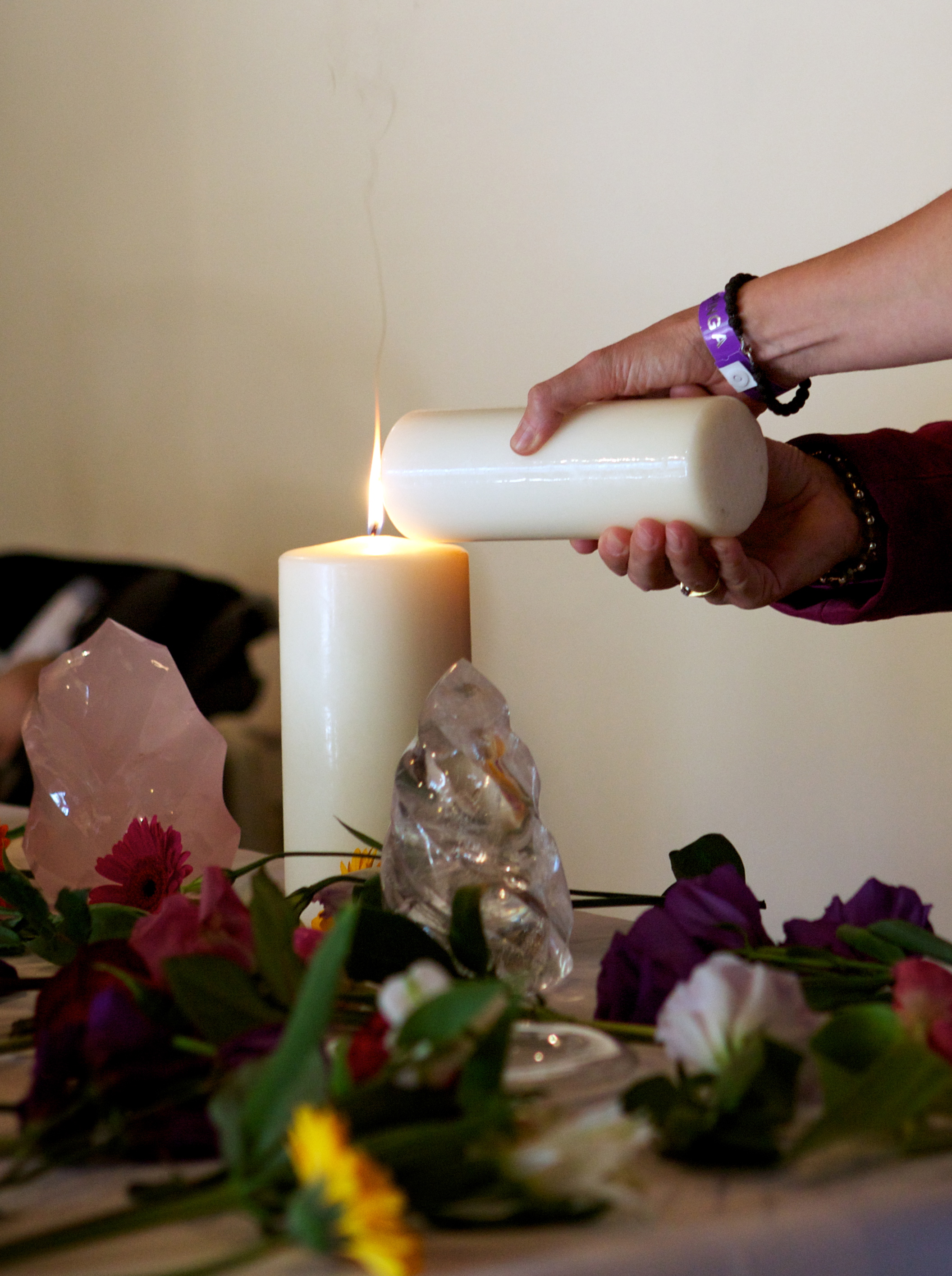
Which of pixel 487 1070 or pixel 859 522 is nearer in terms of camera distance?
pixel 487 1070

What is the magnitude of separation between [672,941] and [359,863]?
207 mm

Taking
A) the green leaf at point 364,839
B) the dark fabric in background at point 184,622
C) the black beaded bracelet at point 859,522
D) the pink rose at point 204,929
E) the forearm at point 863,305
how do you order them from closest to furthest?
the pink rose at point 204,929 < the green leaf at point 364,839 < the forearm at point 863,305 < the black beaded bracelet at point 859,522 < the dark fabric in background at point 184,622

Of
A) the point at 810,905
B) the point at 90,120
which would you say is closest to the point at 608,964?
the point at 810,905

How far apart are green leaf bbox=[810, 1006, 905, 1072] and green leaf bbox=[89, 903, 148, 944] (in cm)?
24

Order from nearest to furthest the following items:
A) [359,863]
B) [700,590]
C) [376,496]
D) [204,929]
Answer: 1. [204,929]
2. [359,863]
3. [376,496]
4. [700,590]

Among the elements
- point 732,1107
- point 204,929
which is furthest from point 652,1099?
point 204,929

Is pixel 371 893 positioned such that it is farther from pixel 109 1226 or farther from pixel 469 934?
pixel 109 1226

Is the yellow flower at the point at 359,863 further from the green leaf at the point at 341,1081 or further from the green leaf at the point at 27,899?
the green leaf at the point at 341,1081

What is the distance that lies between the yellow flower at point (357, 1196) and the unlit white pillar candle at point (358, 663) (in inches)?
13.8

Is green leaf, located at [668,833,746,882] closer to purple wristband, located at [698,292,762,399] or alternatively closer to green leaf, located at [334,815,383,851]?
green leaf, located at [334,815,383,851]

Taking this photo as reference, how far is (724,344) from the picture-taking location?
2.47ft

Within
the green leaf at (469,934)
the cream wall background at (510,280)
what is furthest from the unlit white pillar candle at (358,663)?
the cream wall background at (510,280)

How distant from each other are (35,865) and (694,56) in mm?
1067

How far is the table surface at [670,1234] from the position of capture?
0.78 feet
